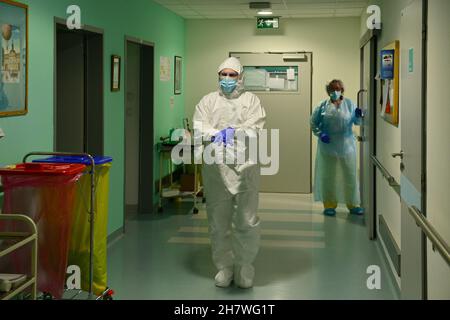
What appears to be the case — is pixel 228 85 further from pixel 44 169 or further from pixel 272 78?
pixel 272 78

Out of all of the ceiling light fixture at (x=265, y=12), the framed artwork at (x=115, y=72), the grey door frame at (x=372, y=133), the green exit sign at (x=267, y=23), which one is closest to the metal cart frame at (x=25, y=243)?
the framed artwork at (x=115, y=72)

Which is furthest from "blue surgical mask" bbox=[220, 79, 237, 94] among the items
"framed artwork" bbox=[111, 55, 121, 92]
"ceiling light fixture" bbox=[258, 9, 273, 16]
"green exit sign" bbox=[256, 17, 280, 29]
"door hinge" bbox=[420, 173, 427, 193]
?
"green exit sign" bbox=[256, 17, 280, 29]

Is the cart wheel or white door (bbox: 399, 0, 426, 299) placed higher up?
white door (bbox: 399, 0, 426, 299)

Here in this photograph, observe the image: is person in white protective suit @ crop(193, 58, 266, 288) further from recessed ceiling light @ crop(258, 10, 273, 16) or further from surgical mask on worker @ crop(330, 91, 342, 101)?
recessed ceiling light @ crop(258, 10, 273, 16)

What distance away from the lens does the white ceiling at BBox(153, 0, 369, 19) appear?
6.88 meters

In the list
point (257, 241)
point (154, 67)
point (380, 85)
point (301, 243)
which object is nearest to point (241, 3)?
point (154, 67)

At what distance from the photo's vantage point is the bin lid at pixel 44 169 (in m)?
3.22

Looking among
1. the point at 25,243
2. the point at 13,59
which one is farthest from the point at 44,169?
the point at 13,59

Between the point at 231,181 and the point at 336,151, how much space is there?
9.00ft

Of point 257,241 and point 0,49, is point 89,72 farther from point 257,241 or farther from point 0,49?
point 257,241

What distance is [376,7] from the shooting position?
5.72m

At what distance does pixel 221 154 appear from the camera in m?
4.26

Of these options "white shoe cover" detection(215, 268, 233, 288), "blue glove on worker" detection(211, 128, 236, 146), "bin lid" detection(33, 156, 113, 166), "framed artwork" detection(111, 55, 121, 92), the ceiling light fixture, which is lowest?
"white shoe cover" detection(215, 268, 233, 288)

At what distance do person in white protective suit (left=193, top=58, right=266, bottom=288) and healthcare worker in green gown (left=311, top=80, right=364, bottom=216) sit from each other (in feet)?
7.81
